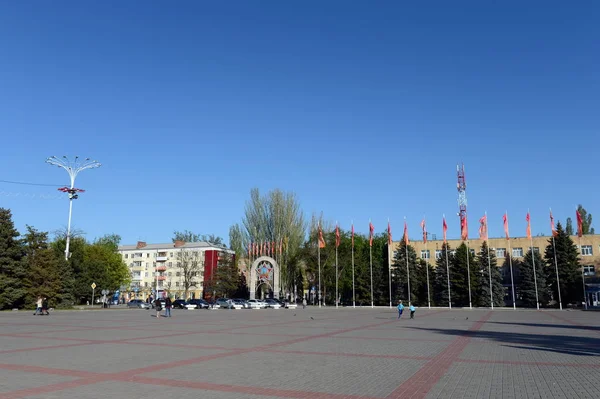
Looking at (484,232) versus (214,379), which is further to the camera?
(484,232)

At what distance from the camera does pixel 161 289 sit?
108m

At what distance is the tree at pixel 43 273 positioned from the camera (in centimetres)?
4816

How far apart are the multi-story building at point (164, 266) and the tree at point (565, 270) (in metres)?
60.1

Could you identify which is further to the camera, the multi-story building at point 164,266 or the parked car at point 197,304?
the multi-story building at point 164,266

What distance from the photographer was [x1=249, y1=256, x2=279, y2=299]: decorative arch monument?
67750 millimetres

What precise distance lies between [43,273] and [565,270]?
195 ft

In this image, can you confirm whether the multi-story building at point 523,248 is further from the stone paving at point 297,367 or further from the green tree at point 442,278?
the stone paving at point 297,367

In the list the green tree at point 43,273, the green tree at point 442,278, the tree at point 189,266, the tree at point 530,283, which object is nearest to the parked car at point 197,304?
the green tree at point 43,273

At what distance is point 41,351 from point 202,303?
45761 mm

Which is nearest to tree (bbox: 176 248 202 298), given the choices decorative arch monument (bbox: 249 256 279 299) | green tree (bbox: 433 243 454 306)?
decorative arch monument (bbox: 249 256 279 299)

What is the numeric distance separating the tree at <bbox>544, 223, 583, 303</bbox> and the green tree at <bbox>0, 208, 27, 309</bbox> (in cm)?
6037

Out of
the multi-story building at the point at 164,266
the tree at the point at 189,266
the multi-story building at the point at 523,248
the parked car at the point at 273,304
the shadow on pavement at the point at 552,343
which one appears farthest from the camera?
the multi-story building at the point at 164,266

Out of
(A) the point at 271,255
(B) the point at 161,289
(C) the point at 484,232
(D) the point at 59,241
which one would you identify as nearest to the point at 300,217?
(A) the point at 271,255

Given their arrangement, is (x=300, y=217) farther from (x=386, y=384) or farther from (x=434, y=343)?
(x=386, y=384)
